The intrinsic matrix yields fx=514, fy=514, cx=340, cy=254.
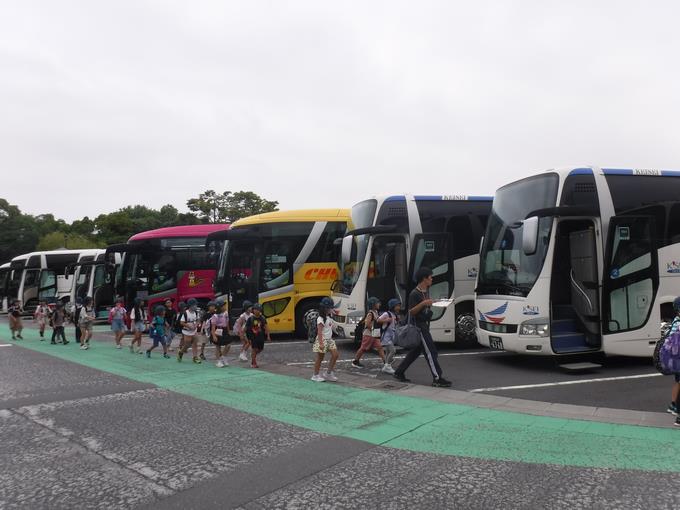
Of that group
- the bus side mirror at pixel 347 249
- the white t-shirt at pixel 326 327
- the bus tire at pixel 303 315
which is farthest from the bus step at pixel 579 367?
the bus tire at pixel 303 315

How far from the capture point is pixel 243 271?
14453 millimetres

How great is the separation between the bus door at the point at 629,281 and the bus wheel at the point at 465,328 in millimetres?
3331

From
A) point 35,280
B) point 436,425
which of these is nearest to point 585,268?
point 436,425

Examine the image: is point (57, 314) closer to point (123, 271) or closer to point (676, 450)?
point (123, 271)

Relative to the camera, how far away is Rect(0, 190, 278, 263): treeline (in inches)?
2288

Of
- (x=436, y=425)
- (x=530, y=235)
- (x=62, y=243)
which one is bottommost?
(x=436, y=425)

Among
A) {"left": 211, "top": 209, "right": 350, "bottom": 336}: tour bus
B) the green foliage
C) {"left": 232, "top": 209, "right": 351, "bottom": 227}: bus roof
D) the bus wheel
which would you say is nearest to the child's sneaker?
the bus wheel

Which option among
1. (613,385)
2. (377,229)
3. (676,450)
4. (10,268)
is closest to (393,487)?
(676,450)

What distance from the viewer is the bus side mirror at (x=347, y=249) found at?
39.9 ft

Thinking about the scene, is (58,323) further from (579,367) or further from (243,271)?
(579,367)

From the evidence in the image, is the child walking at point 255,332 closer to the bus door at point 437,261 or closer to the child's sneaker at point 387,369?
the child's sneaker at point 387,369

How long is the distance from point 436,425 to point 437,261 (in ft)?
20.3

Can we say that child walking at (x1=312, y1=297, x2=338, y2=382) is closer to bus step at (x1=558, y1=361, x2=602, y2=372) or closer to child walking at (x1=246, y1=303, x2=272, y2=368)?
child walking at (x1=246, y1=303, x2=272, y2=368)

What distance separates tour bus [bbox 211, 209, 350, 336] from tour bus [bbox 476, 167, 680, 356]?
5774 mm
